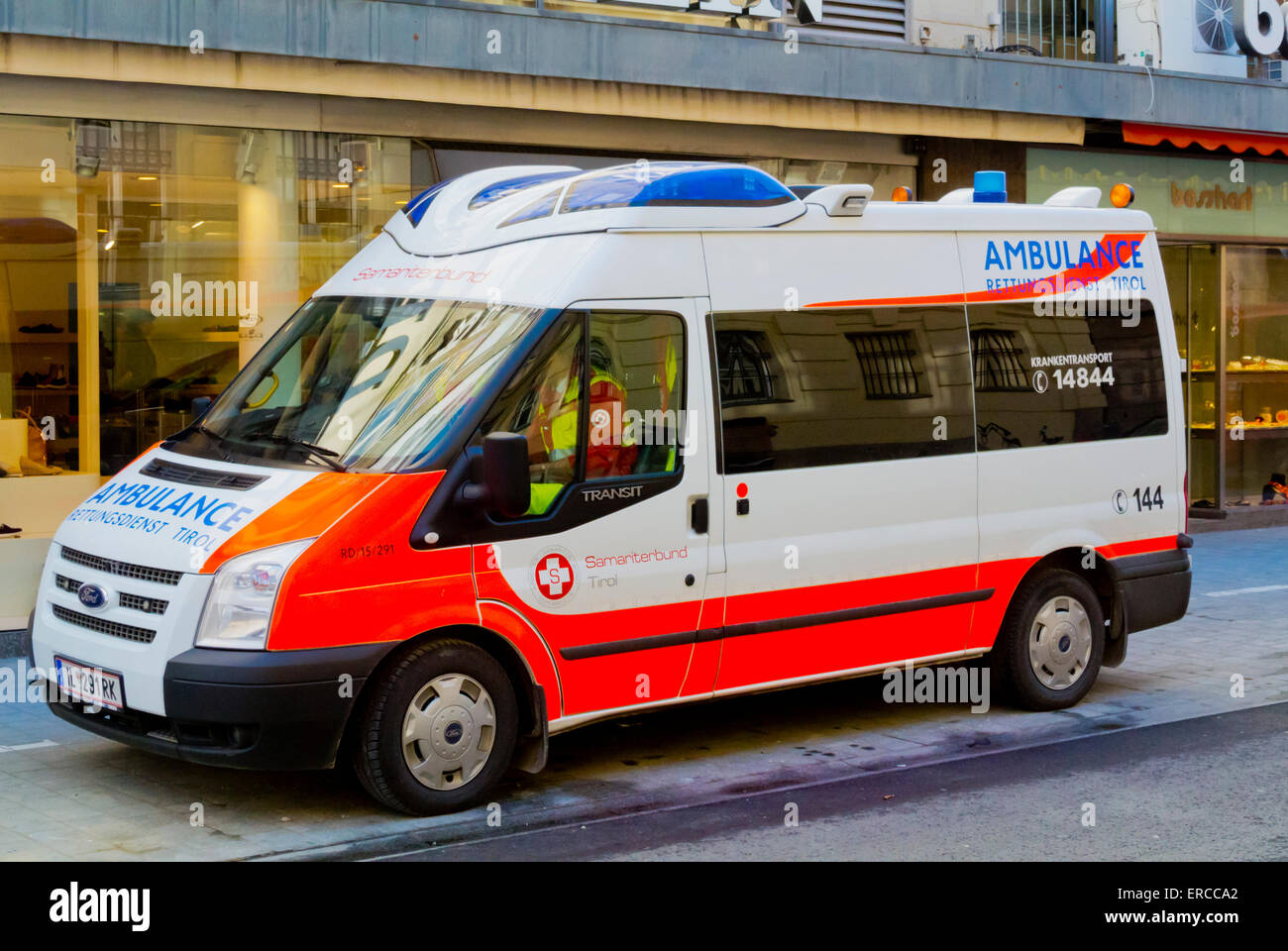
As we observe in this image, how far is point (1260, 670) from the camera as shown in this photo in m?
9.48

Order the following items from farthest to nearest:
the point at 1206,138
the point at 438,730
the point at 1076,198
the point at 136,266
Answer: the point at 1206,138, the point at 136,266, the point at 1076,198, the point at 438,730

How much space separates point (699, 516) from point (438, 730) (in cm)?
147

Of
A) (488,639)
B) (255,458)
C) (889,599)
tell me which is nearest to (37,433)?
(255,458)

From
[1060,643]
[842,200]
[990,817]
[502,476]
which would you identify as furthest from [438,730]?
[1060,643]

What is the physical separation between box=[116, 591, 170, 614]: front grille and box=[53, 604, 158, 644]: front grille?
0.25ft

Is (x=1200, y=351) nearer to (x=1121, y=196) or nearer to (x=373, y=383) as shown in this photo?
(x=1121, y=196)

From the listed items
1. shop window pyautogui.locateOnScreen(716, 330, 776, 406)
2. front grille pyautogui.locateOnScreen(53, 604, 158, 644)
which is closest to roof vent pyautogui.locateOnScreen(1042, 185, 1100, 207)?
shop window pyautogui.locateOnScreen(716, 330, 776, 406)

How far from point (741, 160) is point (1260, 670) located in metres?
5.99

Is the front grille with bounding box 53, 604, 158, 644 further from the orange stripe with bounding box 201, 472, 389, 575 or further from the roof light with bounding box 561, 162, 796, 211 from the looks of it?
the roof light with bounding box 561, 162, 796, 211

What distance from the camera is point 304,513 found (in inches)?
241

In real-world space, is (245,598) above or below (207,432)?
below

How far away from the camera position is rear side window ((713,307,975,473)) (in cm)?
714
